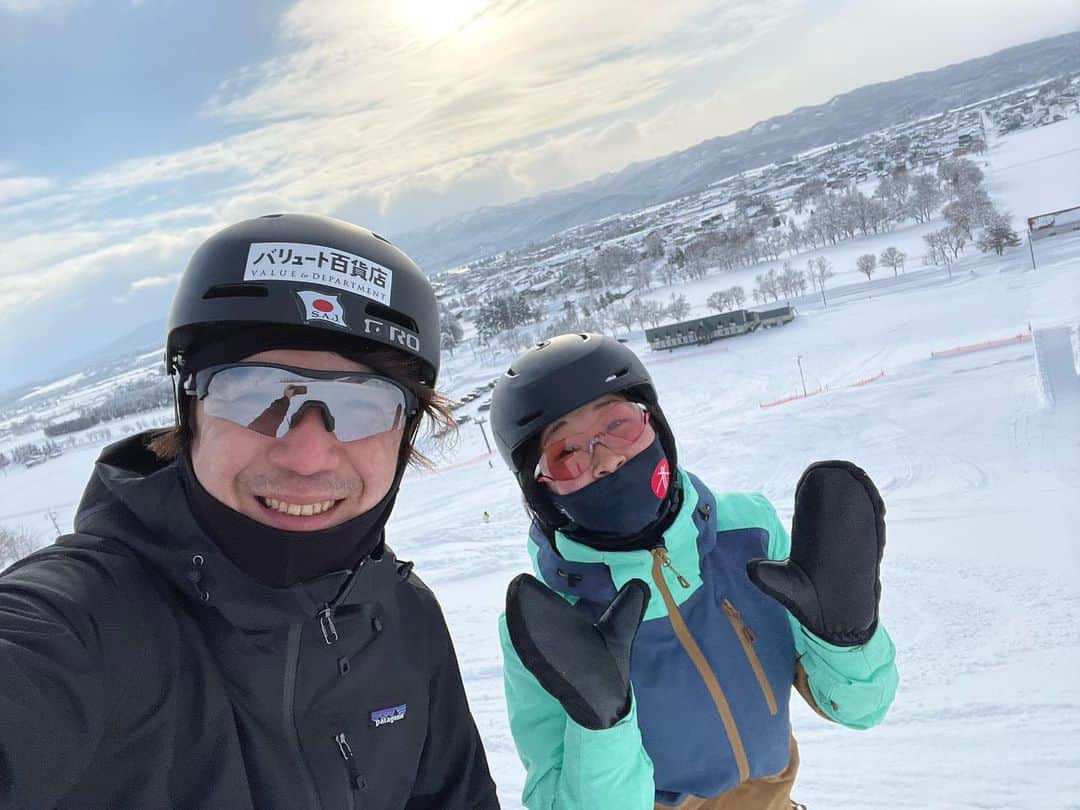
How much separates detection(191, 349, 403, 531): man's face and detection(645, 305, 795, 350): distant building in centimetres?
4918

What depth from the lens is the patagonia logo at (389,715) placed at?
79.1 inches

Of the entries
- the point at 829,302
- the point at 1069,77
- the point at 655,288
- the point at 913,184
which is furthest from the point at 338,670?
the point at 1069,77

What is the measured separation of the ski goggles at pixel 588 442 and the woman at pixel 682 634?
1 centimetres

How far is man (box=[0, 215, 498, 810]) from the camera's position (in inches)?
59.2

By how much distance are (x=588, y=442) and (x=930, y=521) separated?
41.1 feet

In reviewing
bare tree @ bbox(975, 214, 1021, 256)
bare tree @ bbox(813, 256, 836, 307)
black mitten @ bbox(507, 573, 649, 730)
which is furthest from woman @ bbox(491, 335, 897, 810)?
bare tree @ bbox(975, 214, 1021, 256)

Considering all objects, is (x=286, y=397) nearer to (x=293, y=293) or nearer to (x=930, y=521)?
(x=293, y=293)

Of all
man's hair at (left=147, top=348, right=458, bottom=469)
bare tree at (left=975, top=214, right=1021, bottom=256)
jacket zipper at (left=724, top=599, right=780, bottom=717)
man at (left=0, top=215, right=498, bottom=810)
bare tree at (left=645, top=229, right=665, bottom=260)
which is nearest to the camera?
man at (left=0, top=215, right=498, bottom=810)

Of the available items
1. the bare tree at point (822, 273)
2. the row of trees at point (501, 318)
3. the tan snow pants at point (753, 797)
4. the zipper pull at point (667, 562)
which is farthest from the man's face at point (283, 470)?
the row of trees at point (501, 318)

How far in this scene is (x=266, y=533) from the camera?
188 cm

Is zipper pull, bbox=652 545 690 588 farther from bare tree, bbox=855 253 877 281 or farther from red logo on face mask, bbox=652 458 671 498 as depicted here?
bare tree, bbox=855 253 877 281

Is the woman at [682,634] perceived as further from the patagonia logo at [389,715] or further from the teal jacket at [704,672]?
the patagonia logo at [389,715]

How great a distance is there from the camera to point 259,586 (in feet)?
6.05

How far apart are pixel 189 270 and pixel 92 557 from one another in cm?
103
